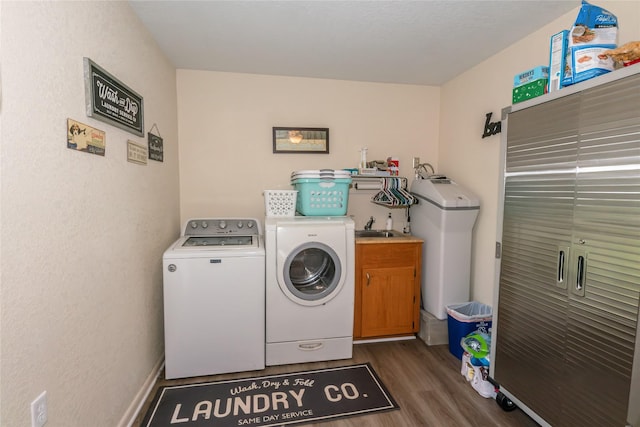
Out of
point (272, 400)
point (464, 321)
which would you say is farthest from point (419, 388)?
point (272, 400)

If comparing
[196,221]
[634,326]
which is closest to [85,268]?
[196,221]

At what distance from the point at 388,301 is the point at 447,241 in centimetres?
73

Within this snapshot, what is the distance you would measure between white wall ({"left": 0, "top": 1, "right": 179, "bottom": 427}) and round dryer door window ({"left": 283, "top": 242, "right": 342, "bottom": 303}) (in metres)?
1.02

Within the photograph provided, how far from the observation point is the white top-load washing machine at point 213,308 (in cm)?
220

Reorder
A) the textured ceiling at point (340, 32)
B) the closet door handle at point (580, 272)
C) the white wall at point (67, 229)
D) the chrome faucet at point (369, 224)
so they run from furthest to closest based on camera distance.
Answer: the chrome faucet at point (369, 224)
the textured ceiling at point (340, 32)
the closet door handle at point (580, 272)
the white wall at point (67, 229)

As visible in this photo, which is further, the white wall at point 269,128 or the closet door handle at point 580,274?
the white wall at point 269,128

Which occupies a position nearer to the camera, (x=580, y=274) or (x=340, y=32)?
(x=580, y=274)

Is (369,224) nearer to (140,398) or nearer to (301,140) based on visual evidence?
(301,140)

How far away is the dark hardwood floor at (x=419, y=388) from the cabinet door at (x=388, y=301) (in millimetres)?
151

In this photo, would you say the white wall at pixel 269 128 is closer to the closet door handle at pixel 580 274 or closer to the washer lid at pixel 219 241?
the washer lid at pixel 219 241

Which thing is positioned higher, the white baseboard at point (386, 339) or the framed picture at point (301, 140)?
the framed picture at point (301, 140)

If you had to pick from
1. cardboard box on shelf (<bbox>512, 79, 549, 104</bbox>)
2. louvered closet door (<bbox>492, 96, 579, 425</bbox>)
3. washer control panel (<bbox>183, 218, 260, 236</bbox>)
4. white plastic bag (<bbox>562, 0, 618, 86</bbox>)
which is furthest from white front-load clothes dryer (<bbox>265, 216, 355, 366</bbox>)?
white plastic bag (<bbox>562, 0, 618, 86</bbox>)

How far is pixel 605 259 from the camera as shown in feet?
4.43

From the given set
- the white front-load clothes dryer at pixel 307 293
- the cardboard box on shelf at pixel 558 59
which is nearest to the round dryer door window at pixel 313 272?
the white front-load clothes dryer at pixel 307 293
